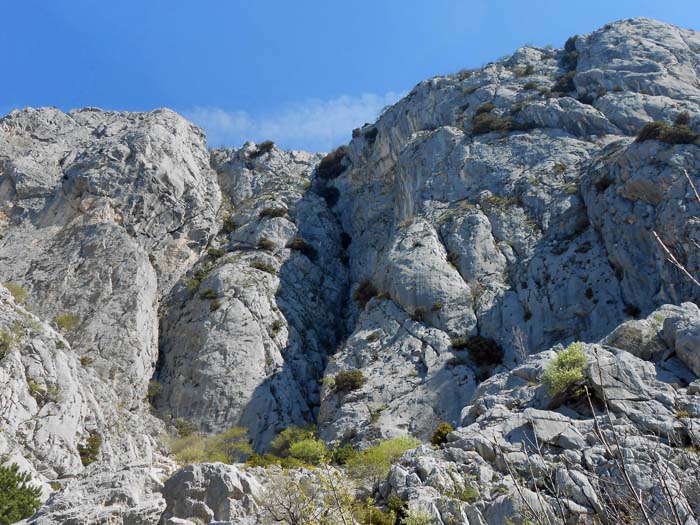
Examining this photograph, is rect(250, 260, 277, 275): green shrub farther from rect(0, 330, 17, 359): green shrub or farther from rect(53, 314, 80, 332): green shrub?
rect(0, 330, 17, 359): green shrub

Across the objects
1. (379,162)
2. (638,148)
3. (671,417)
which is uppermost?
(379,162)

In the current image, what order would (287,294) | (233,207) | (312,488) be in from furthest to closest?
(233,207) < (287,294) < (312,488)

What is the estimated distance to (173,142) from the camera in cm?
5191

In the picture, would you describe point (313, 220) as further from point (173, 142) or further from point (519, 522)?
point (519, 522)

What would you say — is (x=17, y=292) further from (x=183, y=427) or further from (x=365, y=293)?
(x=365, y=293)

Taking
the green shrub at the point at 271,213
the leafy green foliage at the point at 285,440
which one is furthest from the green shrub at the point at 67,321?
the green shrub at the point at 271,213

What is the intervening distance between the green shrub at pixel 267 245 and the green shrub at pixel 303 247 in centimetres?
140

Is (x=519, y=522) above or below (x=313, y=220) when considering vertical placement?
below

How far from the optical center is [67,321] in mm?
34312

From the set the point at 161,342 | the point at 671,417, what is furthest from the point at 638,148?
the point at 161,342

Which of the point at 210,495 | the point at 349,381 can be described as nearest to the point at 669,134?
the point at 349,381

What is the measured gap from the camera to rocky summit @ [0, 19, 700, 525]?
13320 millimetres

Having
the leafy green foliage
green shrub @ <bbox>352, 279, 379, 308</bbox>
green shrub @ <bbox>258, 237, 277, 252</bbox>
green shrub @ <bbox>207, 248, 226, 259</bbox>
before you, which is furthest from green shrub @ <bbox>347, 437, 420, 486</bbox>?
green shrub @ <bbox>207, 248, 226, 259</bbox>

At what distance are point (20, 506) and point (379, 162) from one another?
4159 centimetres
